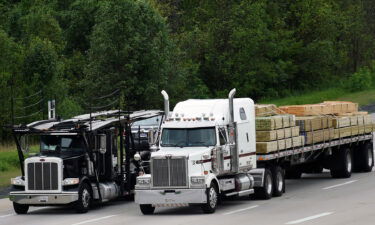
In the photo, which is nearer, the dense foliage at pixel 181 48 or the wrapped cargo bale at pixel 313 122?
the wrapped cargo bale at pixel 313 122

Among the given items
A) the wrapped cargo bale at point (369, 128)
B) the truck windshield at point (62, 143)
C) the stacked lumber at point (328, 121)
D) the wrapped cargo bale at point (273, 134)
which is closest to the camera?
the truck windshield at point (62, 143)

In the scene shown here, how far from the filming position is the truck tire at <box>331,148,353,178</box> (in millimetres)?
33625

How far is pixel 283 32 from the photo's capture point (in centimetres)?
7556

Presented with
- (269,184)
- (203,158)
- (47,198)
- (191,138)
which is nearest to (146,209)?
(203,158)

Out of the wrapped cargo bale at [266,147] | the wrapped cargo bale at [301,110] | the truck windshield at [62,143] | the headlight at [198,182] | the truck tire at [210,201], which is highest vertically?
the wrapped cargo bale at [301,110]

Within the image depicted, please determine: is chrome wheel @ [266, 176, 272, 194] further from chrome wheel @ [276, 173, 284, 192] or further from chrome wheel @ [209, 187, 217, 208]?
chrome wheel @ [209, 187, 217, 208]

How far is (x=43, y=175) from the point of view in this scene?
2536 centimetres

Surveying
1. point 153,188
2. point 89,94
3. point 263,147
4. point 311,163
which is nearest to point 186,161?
point 153,188

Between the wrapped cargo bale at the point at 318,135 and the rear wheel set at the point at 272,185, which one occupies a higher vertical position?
the wrapped cargo bale at the point at 318,135

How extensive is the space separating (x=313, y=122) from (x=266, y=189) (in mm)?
4280

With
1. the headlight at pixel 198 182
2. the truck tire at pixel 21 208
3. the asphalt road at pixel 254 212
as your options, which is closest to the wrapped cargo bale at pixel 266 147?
the asphalt road at pixel 254 212

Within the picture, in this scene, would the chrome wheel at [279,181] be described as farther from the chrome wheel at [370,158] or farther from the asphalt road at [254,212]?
the chrome wheel at [370,158]

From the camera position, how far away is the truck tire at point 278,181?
28266 mm

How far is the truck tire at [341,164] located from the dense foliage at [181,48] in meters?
24.5
